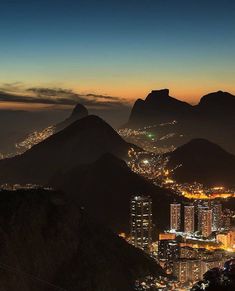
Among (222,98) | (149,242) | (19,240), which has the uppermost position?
(222,98)

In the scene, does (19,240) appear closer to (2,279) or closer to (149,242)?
(2,279)

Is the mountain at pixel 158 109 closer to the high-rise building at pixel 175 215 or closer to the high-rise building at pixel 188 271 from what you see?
the high-rise building at pixel 175 215

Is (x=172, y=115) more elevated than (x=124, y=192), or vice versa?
(x=172, y=115)

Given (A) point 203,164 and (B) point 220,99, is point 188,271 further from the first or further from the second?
(B) point 220,99

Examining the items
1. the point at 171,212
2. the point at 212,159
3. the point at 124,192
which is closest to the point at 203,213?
the point at 171,212

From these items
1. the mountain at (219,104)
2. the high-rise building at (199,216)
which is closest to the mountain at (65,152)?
the mountain at (219,104)

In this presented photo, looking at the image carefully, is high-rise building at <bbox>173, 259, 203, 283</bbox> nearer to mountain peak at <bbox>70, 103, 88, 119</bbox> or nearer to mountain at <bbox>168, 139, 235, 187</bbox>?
mountain at <bbox>168, 139, 235, 187</bbox>

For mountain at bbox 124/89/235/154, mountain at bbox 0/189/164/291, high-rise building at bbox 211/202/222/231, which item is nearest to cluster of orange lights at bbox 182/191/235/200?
high-rise building at bbox 211/202/222/231

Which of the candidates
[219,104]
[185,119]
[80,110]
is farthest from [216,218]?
[80,110]
